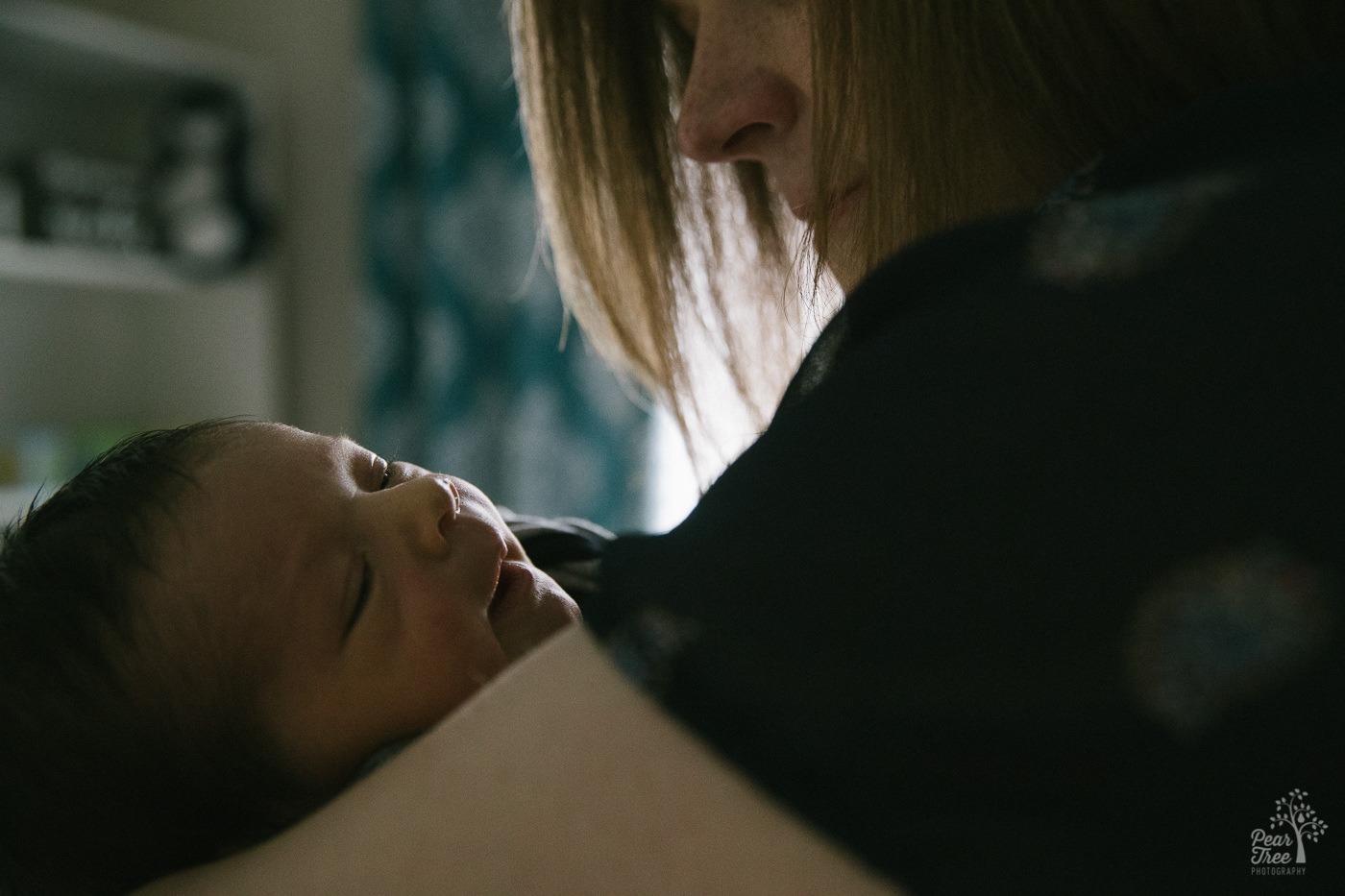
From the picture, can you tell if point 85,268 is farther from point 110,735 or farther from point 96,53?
point 110,735

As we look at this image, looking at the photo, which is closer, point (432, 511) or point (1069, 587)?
point (1069, 587)

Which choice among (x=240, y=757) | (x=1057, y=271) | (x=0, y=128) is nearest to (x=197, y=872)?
(x=240, y=757)

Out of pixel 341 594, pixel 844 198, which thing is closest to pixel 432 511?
pixel 341 594

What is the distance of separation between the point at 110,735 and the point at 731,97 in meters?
0.64

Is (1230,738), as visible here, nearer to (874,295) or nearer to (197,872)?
(874,295)

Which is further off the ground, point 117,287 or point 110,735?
point 117,287

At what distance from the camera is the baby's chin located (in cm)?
73

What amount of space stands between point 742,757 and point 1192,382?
0.20 meters

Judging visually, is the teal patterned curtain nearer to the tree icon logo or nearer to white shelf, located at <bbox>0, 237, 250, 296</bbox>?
white shelf, located at <bbox>0, 237, 250, 296</bbox>

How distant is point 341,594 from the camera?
70 cm

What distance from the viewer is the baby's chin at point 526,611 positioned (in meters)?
0.73

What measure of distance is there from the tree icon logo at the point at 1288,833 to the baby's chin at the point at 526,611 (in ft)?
1.60

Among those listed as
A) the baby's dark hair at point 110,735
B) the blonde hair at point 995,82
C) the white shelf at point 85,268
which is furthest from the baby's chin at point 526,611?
the white shelf at point 85,268

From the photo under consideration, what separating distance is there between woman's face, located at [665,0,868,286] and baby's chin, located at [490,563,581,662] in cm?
33
